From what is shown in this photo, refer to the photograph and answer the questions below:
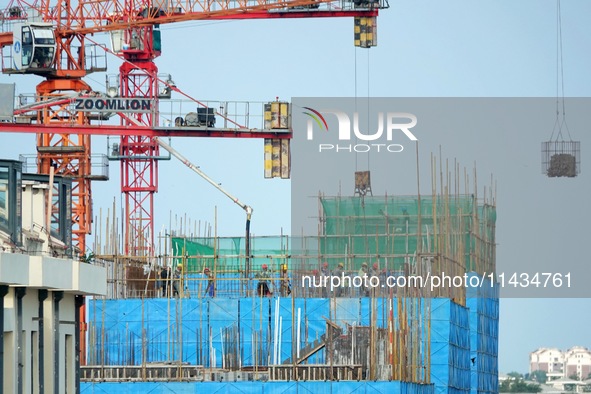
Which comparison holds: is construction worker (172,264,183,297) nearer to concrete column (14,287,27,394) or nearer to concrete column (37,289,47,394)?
concrete column (37,289,47,394)

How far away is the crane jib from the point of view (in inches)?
3767

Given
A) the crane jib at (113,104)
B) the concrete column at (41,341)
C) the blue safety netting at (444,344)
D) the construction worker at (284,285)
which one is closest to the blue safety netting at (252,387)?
the blue safety netting at (444,344)

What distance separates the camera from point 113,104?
9769 cm

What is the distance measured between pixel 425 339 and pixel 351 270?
856 cm

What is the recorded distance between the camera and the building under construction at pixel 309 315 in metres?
63.3

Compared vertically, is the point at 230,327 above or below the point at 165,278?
below

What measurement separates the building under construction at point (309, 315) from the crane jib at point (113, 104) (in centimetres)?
1278

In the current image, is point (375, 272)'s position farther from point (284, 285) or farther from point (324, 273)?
point (284, 285)

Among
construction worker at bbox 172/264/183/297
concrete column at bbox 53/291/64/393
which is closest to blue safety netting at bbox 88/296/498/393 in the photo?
construction worker at bbox 172/264/183/297

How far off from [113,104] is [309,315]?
3049cm

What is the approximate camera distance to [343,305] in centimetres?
7031

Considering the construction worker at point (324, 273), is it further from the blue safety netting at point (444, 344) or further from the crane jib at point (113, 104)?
the crane jib at point (113, 104)

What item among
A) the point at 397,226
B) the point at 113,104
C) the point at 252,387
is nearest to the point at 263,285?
the point at 252,387

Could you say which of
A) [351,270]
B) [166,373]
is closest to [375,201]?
[351,270]
